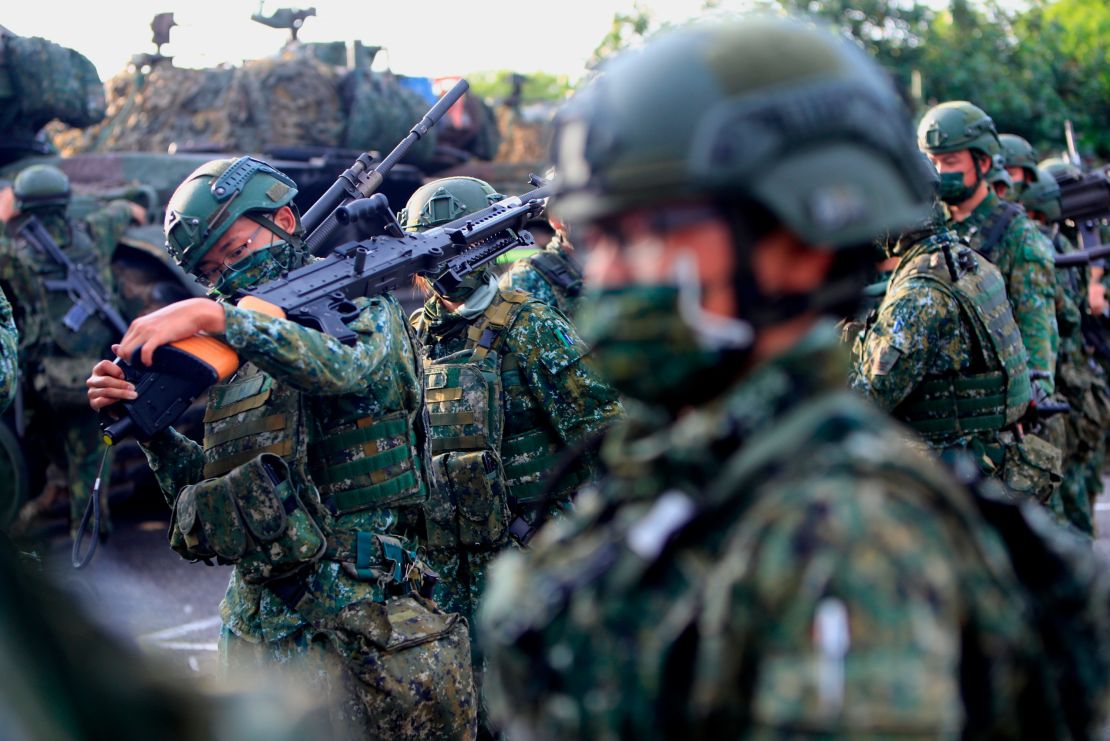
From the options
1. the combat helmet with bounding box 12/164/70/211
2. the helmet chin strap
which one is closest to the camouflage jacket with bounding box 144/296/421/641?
the helmet chin strap

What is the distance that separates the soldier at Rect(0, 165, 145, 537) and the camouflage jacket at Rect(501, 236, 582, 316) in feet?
13.2

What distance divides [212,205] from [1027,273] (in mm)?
3883

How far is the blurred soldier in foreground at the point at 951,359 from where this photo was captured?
5.18 meters

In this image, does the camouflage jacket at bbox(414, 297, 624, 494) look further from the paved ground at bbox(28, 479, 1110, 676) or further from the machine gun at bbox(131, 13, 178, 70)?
the machine gun at bbox(131, 13, 178, 70)

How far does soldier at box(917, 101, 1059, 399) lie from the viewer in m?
6.33

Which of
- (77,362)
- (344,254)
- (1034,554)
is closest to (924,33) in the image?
(77,362)

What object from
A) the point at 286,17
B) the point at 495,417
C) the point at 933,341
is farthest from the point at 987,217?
the point at 286,17

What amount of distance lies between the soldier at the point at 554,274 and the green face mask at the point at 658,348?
467 centimetres

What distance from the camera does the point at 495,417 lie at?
17.3 ft

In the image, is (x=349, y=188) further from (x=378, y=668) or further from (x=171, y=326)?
(x=378, y=668)

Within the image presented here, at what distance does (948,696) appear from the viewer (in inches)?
56.0

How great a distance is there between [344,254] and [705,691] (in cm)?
295

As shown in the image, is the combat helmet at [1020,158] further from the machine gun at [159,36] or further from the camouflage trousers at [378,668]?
the machine gun at [159,36]

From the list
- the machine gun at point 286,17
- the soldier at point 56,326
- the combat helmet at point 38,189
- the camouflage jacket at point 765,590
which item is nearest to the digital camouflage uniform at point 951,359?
the camouflage jacket at point 765,590
